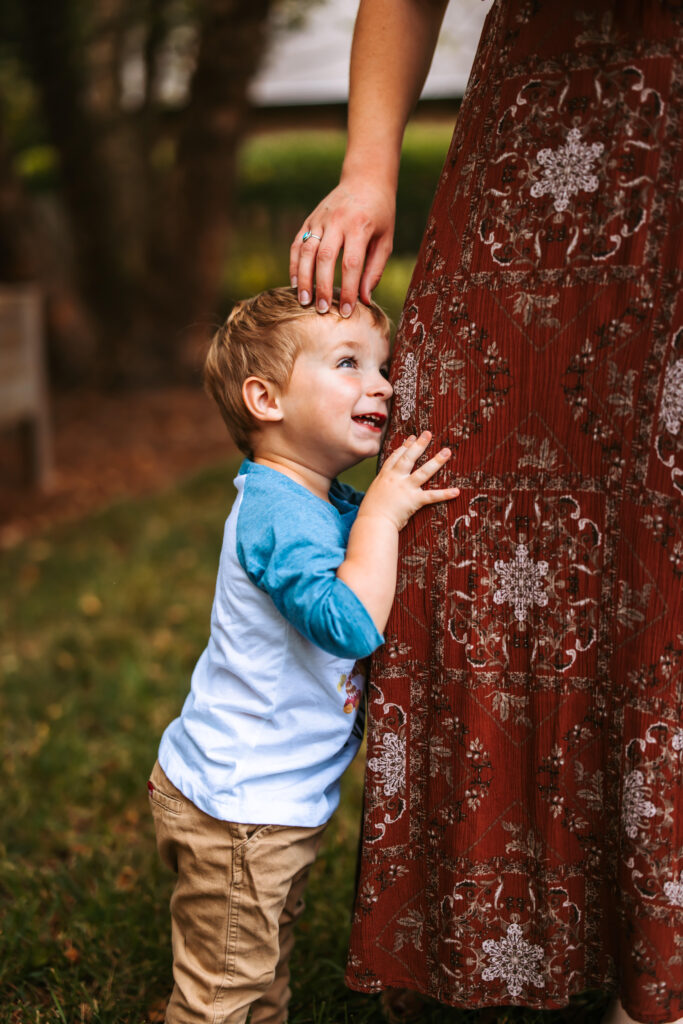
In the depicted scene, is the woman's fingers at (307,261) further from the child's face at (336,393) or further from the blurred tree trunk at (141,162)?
the blurred tree trunk at (141,162)

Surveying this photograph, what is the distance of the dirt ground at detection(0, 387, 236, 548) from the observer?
6.00 meters

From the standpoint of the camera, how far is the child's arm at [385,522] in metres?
1.47

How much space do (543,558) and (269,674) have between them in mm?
477

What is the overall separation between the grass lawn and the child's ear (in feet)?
3.62

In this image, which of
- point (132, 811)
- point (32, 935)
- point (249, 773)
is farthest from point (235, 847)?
point (132, 811)

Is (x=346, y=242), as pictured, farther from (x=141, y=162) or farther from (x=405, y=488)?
(x=141, y=162)

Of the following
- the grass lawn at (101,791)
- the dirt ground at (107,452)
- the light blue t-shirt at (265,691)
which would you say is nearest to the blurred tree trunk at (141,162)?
the dirt ground at (107,452)

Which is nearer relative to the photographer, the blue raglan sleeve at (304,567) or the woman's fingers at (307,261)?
the blue raglan sleeve at (304,567)

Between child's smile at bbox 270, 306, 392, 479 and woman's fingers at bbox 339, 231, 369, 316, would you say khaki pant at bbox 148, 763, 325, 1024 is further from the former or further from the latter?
woman's fingers at bbox 339, 231, 369, 316

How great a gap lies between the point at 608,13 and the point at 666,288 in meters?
0.40

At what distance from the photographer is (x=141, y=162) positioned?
27.0 feet

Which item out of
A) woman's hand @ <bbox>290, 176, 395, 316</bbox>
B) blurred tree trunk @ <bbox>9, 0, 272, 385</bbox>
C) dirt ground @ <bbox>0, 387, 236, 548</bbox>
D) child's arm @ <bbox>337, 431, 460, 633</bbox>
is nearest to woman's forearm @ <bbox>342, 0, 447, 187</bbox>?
woman's hand @ <bbox>290, 176, 395, 316</bbox>

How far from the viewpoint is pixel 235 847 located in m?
1.58

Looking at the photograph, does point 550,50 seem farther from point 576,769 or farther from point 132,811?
point 132,811
